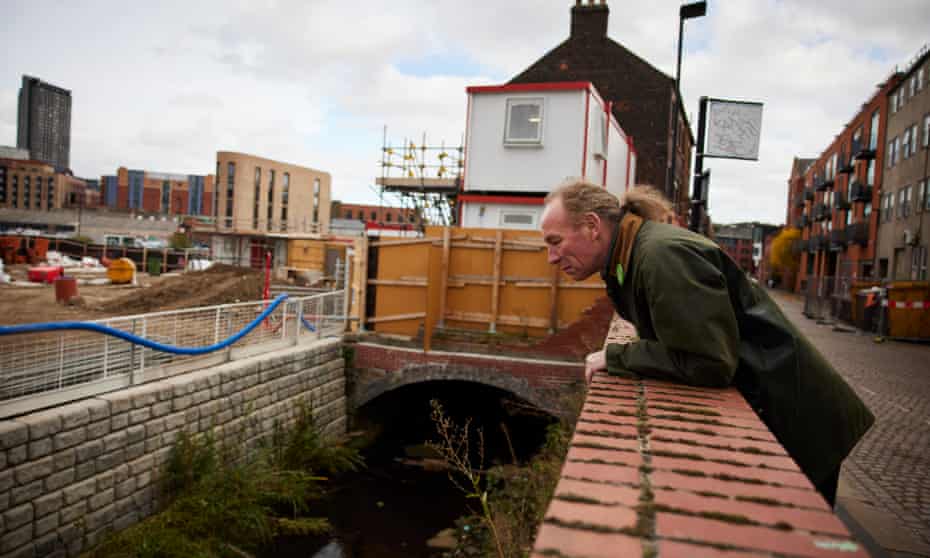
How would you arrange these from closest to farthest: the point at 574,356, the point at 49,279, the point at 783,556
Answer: the point at 783,556
the point at 574,356
the point at 49,279

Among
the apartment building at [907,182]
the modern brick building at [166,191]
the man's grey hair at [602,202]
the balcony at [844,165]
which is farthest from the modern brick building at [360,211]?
the man's grey hair at [602,202]

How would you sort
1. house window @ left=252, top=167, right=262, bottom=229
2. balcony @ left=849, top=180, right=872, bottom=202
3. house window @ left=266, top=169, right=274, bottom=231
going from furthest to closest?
1. house window @ left=266, top=169, right=274, bottom=231
2. house window @ left=252, top=167, right=262, bottom=229
3. balcony @ left=849, top=180, right=872, bottom=202

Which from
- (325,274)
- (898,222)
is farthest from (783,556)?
(898,222)

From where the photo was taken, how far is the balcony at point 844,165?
167ft

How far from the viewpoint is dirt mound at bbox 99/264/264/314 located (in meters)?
19.3

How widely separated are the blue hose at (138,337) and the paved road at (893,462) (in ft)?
25.0

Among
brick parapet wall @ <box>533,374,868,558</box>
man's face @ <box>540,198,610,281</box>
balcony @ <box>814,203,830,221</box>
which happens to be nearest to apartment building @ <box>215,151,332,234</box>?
balcony @ <box>814,203,830,221</box>

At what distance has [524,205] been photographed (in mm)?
16547

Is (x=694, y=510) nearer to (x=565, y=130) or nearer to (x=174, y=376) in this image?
(x=174, y=376)

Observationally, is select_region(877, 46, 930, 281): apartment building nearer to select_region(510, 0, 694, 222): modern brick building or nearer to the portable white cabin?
select_region(510, 0, 694, 222): modern brick building

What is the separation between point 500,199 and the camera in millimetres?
16719

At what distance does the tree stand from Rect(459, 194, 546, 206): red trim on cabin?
6582 cm

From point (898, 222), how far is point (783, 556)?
44994 millimetres

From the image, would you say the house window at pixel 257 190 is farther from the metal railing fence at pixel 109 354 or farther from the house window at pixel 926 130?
the metal railing fence at pixel 109 354
